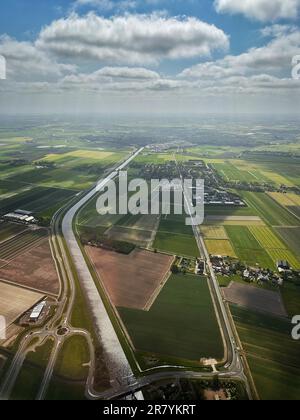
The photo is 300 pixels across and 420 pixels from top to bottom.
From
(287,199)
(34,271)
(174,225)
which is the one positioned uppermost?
(287,199)

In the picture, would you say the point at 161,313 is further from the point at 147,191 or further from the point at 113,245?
the point at 147,191

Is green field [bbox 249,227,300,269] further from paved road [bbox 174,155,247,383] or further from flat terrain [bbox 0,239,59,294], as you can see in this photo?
flat terrain [bbox 0,239,59,294]

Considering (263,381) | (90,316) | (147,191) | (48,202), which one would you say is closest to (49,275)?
(90,316)

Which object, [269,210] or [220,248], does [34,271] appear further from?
[269,210]

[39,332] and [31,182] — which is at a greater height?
[31,182]

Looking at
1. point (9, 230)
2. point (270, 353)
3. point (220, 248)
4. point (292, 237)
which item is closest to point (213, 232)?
point (220, 248)
